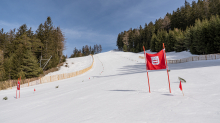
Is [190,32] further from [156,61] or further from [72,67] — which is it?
[72,67]

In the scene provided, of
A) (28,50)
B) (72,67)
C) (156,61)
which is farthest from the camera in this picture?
(72,67)

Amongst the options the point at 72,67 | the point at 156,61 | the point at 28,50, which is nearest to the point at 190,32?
the point at 156,61

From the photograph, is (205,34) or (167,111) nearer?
(167,111)

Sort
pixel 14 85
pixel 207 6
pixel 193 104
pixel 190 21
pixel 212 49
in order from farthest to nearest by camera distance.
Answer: pixel 190 21, pixel 207 6, pixel 212 49, pixel 14 85, pixel 193 104

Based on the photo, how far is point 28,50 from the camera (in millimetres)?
32594

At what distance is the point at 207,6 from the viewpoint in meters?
62.0

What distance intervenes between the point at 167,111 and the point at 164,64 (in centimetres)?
352

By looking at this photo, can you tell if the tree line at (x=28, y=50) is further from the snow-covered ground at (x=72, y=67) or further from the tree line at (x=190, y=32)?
the tree line at (x=190, y=32)

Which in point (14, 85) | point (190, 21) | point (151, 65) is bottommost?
point (14, 85)

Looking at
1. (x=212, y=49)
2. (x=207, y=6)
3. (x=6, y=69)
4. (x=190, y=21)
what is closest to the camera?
(x=6, y=69)

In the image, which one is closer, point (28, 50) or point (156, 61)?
point (156, 61)

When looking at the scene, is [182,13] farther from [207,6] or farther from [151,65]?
[151,65]

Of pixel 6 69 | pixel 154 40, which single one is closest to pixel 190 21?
pixel 154 40

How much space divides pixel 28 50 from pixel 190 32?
6243cm
